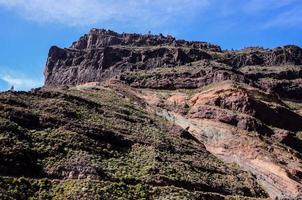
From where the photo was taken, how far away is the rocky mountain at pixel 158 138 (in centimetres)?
4991

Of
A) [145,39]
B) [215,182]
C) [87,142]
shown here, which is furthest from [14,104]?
[145,39]

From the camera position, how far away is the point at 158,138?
68875 millimetres

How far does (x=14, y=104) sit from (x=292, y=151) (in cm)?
3830

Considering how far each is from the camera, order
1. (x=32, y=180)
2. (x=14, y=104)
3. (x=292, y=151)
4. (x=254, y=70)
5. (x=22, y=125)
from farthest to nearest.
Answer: (x=254, y=70), (x=292, y=151), (x=14, y=104), (x=22, y=125), (x=32, y=180)

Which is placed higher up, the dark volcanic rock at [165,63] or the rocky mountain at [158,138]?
the dark volcanic rock at [165,63]

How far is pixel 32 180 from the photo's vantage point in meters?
46.9

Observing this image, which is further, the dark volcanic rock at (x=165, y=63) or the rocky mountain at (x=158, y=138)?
the dark volcanic rock at (x=165, y=63)

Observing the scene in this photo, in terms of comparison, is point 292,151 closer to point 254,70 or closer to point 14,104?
point 14,104

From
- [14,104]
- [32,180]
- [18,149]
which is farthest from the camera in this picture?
[14,104]

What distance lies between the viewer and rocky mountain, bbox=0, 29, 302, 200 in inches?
1965

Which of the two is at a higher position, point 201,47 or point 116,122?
point 201,47

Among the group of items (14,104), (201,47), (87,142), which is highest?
(201,47)

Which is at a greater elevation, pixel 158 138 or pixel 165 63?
Answer: pixel 165 63

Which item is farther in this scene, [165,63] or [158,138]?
[165,63]
